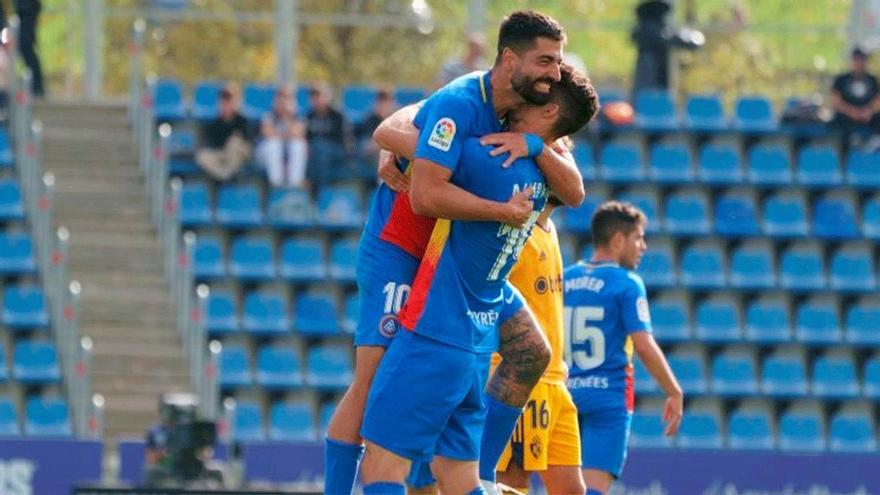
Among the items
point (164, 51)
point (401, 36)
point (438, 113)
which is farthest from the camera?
point (401, 36)

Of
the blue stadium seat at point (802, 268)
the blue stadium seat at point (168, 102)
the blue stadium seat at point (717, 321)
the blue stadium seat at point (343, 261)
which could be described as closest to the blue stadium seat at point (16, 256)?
the blue stadium seat at point (168, 102)

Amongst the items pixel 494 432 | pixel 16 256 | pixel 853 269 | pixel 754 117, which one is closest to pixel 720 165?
pixel 754 117

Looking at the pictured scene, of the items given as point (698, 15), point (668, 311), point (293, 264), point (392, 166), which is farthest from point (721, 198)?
point (392, 166)

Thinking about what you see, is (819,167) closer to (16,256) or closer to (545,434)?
(16,256)

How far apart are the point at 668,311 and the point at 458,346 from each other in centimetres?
1165

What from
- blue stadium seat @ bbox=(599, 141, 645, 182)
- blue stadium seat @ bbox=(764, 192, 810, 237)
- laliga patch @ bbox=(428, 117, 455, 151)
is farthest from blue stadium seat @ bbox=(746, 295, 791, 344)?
laliga patch @ bbox=(428, 117, 455, 151)

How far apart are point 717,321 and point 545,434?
1009cm

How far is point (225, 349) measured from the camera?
19.2 metres

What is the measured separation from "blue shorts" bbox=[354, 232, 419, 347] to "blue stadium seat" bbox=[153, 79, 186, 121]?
11998 mm

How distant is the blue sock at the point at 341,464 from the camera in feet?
29.4

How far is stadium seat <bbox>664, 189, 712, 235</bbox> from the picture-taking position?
2056 centimetres

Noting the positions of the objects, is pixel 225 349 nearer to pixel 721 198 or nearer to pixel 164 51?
pixel 721 198

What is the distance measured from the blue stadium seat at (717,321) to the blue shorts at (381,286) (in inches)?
449

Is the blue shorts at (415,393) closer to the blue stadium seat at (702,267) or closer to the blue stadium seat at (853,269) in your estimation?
the blue stadium seat at (702,267)
